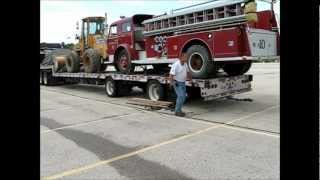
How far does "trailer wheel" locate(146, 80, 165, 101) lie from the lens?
13.3 meters

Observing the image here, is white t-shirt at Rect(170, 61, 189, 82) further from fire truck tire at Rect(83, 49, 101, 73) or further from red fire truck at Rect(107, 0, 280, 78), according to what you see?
fire truck tire at Rect(83, 49, 101, 73)

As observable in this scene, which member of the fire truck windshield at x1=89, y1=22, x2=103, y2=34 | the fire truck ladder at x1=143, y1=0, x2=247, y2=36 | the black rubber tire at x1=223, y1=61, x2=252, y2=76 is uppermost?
the fire truck windshield at x1=89, y1=22, x2=103, y2=34

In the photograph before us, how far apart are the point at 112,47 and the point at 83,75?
96.4 inches

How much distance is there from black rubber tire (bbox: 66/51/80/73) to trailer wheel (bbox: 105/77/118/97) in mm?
3969

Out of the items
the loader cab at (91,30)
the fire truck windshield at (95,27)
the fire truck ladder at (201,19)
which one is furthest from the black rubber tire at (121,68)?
the fire truck windshield at (95,27)

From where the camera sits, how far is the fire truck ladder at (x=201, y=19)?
37.1ft

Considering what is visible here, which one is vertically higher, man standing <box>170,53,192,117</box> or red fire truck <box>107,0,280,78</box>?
red fire truck <box>107,0,280,78</box>

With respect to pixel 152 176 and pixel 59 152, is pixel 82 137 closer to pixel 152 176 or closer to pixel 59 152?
pixel 59 152

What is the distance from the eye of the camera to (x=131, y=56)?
15.4 metres

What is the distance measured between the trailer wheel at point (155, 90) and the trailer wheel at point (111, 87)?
2349 millimetres

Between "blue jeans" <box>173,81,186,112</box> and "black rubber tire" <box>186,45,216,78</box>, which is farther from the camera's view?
"black rubber tire" <box>186,45,216,78</box>

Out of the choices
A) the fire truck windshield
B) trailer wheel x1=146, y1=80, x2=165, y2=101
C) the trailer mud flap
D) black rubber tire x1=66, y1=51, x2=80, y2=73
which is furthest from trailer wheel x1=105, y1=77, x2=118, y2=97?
the trailer mud flap

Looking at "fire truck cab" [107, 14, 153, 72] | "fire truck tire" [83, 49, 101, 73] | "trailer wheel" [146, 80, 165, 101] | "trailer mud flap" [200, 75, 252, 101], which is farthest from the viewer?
"fire truck tire" [83, 49, 101, 73]

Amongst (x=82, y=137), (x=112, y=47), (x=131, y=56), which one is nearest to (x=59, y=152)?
(x=82, y=137)
